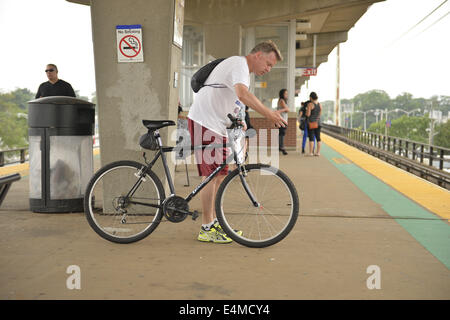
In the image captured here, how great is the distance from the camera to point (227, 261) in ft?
13.0

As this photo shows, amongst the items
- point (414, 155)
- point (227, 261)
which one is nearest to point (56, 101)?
point (227, 261)

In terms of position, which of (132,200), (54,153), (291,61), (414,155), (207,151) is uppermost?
(291,61)

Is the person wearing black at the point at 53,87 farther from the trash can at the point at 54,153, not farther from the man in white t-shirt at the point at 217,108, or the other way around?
the man in white t-shirt at the point at 217,108

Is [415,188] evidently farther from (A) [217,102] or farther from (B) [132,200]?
(B) [132,200]

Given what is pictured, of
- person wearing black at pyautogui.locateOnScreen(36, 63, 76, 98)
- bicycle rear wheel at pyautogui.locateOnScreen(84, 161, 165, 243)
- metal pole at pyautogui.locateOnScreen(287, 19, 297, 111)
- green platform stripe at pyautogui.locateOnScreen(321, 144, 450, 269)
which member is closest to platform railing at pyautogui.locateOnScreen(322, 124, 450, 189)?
metal pole at pyautogui.locateOnScreen(287, 19, 297, 111)

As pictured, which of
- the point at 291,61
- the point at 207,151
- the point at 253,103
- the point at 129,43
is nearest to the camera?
the point at 253,103

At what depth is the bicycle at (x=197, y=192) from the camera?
4266 mm

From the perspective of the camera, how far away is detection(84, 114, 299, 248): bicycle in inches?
168

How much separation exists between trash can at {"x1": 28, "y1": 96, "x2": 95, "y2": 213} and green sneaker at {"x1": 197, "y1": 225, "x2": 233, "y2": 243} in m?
2.03

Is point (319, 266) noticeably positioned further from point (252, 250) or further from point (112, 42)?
point (112, 42)

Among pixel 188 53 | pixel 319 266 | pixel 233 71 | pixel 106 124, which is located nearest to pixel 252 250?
pixel 319 266

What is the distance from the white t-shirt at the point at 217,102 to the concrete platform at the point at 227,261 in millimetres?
1151

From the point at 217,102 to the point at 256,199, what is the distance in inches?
38.4

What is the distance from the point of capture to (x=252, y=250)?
14.1ft
